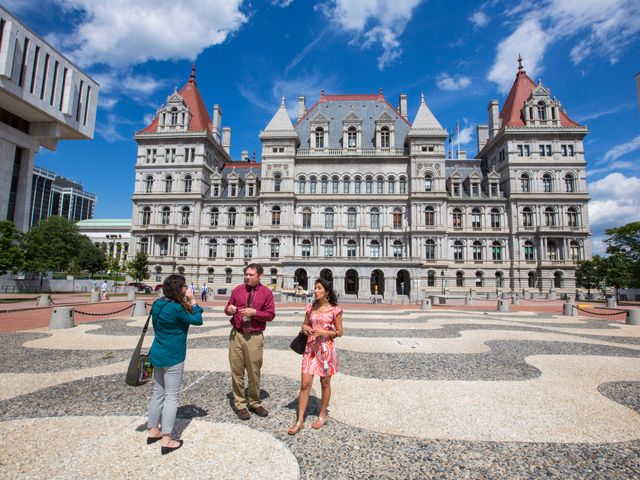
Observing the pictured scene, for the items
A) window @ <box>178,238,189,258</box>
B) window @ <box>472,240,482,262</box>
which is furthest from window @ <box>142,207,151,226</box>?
window @ <box>472,240,482,262</box>

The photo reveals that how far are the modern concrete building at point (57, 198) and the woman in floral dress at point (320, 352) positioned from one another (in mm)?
163435

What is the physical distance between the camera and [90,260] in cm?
6103

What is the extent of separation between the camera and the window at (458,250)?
4489 cm

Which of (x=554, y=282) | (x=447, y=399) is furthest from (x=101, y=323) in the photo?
(x=554, y=282)

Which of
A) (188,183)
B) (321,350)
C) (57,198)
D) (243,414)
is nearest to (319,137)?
(188,183)

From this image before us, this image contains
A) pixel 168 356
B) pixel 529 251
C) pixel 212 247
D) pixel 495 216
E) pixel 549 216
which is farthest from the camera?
pixel 212 247

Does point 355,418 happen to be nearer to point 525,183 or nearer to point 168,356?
point 168,356

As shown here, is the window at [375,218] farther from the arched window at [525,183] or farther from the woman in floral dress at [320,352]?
the woman in floral dress at [320,352]

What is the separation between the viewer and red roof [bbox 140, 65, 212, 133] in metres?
48.8

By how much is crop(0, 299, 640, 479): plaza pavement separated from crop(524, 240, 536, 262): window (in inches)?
1486

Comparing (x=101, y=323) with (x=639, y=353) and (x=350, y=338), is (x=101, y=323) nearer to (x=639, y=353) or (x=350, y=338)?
(x=350, y=338)

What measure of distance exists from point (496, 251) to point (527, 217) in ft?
19.0

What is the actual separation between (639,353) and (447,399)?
8324 mm

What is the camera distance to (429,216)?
143 feet
